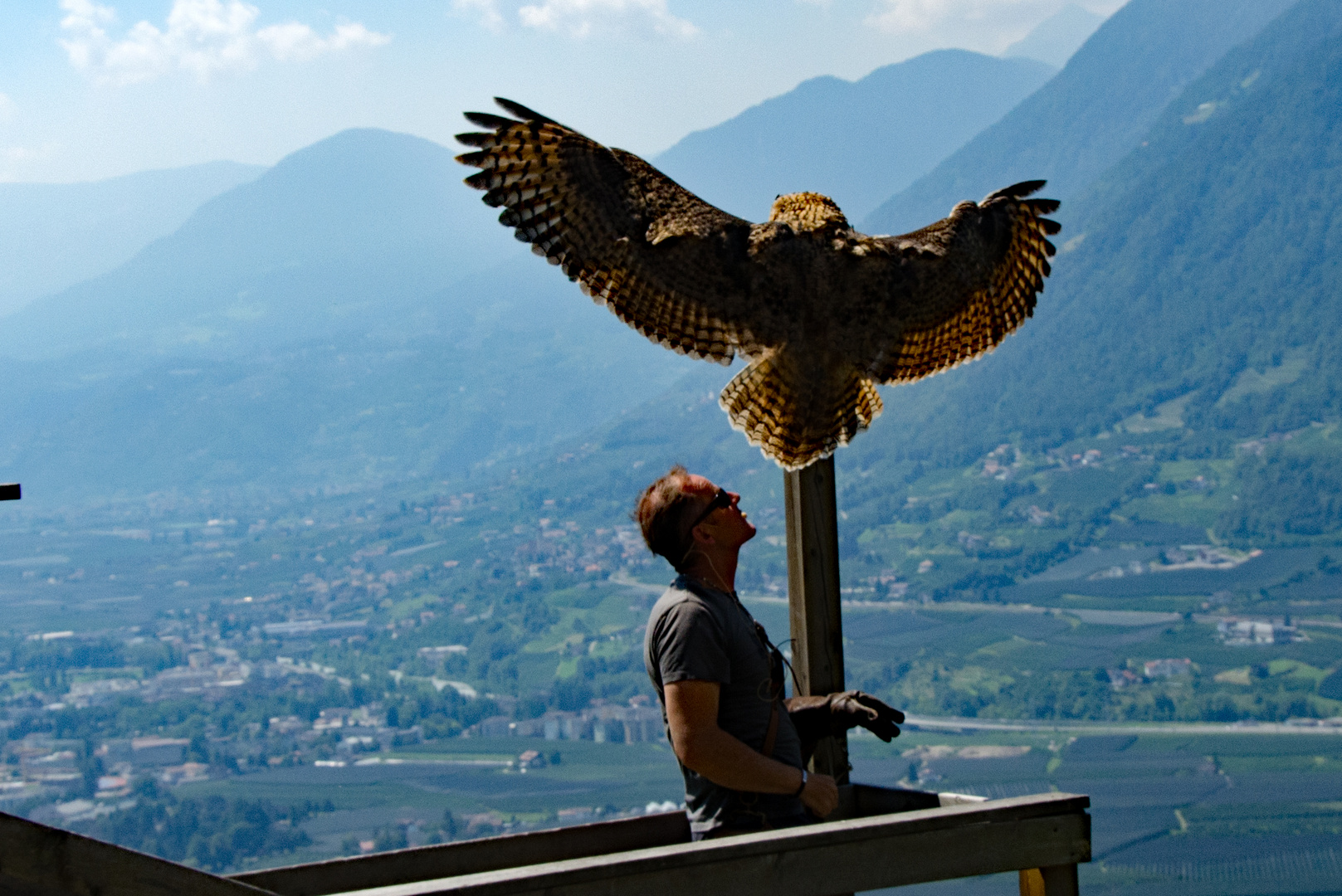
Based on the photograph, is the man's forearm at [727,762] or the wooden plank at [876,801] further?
the wooden plank at [876,801]

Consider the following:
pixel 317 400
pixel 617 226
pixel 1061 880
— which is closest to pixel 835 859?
pixel 1061 880

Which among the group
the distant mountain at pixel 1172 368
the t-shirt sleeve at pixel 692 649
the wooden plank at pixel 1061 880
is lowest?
the wooden plank at pixel 1061 880

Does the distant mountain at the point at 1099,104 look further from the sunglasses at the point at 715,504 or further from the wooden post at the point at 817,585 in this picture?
the sunglasses at the point at 715,504

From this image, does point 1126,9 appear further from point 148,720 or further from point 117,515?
point 148,720

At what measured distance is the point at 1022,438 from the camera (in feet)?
339

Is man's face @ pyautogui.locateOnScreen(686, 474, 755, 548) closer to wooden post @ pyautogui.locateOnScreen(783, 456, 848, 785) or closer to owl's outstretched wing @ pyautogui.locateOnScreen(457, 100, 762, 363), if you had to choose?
owl's outstretched wing @ pyautogui.locateOnScreen(457, 100, 762, 363)

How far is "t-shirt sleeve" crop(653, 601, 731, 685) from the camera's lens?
272cm

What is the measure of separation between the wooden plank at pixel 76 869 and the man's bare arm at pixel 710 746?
1007mm

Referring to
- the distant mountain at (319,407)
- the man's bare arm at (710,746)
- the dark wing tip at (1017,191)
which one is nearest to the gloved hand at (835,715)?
the man's bare arm at (710,746)

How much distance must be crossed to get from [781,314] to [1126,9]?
20146 cm

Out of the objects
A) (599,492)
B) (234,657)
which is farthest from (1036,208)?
(599,492)

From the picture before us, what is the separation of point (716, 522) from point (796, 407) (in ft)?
1.42

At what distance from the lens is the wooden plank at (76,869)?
189 centimetres

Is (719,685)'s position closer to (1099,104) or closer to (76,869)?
(76,869)
